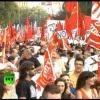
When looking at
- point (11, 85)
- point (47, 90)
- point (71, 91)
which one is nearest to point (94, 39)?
point (71, 91)

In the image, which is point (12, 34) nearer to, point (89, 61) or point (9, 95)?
point (89, 61)

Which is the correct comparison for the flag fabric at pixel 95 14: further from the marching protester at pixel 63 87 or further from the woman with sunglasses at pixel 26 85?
the marching protester at pixel 63 87

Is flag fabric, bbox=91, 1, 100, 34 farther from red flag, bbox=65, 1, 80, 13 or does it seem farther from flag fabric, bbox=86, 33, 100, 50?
red flag, bbox=65, 1, 80, 13

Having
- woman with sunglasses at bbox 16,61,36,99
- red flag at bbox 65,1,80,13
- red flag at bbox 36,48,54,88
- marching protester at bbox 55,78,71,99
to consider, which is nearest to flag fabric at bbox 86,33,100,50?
red flag at bbox 65,1,80,13

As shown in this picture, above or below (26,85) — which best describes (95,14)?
above

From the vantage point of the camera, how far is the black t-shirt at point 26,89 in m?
6.33

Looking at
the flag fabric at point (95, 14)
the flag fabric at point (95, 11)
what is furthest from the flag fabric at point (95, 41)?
the flag fabric at point (95, 11)

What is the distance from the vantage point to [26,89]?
6.41m

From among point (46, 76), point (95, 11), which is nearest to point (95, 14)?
point (95, 11)

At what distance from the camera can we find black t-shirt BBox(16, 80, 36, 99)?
6331 millimetres

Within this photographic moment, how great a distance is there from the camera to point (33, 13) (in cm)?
5447

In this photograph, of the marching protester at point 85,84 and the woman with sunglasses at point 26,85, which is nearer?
the marching protester at point 85,84

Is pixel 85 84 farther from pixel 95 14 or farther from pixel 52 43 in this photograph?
pixel 52 43

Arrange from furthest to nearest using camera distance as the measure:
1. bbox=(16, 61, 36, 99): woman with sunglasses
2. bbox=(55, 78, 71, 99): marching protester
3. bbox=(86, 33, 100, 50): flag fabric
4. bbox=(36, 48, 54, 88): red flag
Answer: bbox=(86, 33, 100, 50): flag fabric, bbox=(36, 48, 54, 88): red flag, bbox=(16, 61, 36, 99): woman with sunglasses, bbox=(55, 78, 71, 99): marching protester
